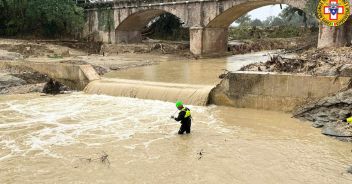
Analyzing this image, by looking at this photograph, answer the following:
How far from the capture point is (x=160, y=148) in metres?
8.36

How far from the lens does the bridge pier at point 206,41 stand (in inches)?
952

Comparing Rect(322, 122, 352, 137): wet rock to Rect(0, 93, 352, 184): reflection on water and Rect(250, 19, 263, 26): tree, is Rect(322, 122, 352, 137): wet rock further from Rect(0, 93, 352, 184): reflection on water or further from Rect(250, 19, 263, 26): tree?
Rect(250, 19, 263, 26): tree

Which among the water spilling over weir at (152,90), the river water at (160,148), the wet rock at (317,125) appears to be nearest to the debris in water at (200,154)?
the river water at (160,148)

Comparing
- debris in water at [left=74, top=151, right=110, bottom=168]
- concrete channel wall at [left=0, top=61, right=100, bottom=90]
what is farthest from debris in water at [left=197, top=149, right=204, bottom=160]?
concrete channel wall at [left=0, top=61, right=100, bottom=90]

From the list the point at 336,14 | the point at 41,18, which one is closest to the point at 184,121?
the point at 336,14

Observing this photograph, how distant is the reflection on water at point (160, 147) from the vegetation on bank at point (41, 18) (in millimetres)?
17347

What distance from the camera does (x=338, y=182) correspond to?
651 centimetres

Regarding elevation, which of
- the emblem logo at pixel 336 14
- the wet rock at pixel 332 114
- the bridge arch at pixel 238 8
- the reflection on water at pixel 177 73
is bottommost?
the wet rock at pixel 332 114

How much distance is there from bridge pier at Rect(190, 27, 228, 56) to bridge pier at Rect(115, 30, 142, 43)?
8150mm

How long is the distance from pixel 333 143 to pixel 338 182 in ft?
7.52

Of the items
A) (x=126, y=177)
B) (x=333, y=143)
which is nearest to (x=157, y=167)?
(x=126, y=177)

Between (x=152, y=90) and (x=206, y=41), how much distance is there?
1171cm

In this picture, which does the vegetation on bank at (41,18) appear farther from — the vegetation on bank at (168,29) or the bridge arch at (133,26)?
the vegetation on bank at (168,29)

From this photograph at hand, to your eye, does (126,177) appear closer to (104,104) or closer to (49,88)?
(104,104)
